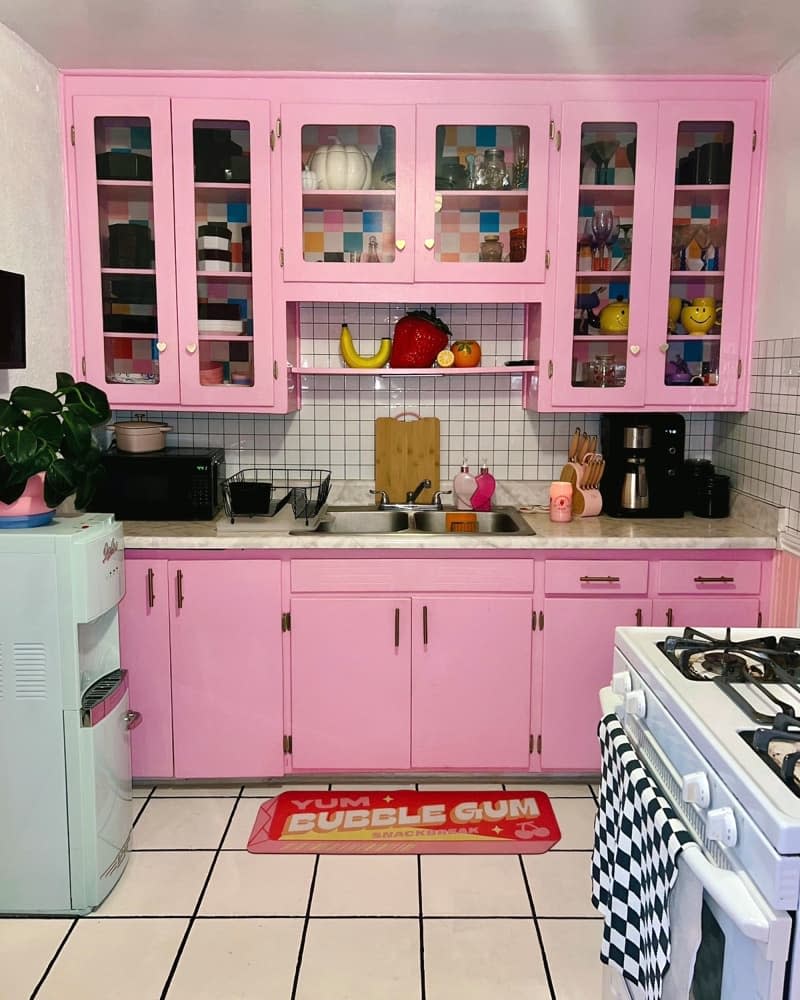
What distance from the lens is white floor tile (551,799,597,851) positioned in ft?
8.93

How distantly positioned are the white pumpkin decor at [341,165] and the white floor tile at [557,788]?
2.21m

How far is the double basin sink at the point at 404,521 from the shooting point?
3367mm

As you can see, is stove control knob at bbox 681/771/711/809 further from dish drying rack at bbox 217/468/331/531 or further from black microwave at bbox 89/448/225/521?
black microwave at bbox 89/448/225/521

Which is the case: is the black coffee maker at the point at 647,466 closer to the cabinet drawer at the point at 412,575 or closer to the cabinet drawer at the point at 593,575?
the cabinet drawer at the point at 593,575

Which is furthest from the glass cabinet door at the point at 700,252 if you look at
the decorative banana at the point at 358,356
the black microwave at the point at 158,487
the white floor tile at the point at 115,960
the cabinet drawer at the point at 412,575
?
the white floor tile at the point at 115,960

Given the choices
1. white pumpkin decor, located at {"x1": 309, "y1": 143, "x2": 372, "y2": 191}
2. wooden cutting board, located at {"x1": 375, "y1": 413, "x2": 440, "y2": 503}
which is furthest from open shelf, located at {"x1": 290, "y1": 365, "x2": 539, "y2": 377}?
white pumpkin decor, located at {"x1": 309, "y1": 143, "x2": 372, "y2": 191}

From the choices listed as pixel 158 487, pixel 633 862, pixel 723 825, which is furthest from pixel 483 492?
pixel 723 825

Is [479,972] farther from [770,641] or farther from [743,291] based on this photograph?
[743,291]

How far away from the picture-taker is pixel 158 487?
3.13 metres

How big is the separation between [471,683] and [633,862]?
151cm

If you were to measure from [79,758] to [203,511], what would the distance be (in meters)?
1.06

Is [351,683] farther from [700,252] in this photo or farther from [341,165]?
[700,252]

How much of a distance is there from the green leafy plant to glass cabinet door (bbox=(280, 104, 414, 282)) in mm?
1037

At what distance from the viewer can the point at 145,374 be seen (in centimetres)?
318
